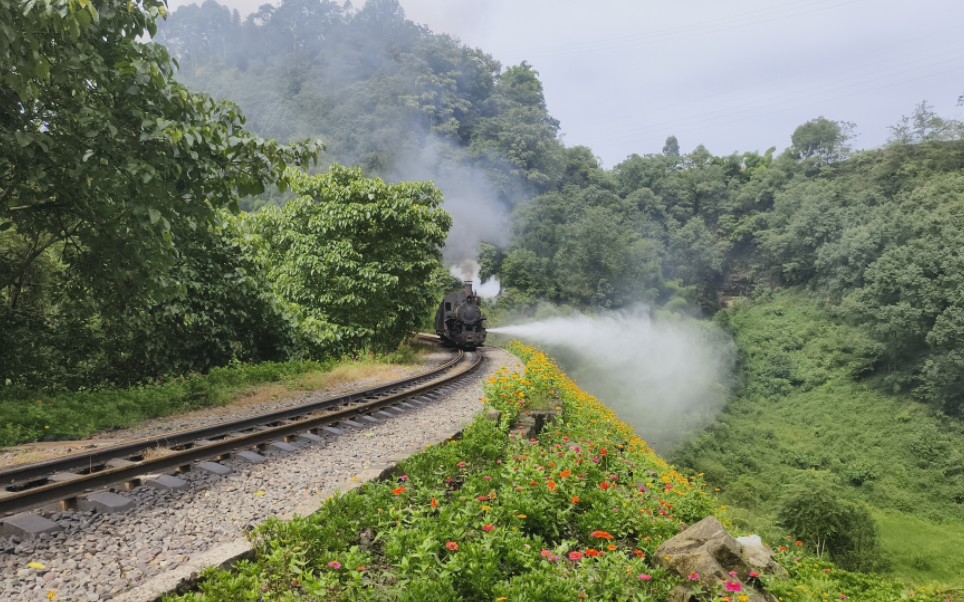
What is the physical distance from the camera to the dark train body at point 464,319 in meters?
21.6

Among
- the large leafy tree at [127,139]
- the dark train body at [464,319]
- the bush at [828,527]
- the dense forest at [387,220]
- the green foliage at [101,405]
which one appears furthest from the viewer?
the dark train body at [464,319]

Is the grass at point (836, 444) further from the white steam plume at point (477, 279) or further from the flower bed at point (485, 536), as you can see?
the white steam plume at point (477, 279)

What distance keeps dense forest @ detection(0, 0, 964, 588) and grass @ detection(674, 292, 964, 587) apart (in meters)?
0.29

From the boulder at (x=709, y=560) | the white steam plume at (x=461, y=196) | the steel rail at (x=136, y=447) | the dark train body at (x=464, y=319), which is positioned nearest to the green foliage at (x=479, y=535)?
the boulder at (x=709, y=560)

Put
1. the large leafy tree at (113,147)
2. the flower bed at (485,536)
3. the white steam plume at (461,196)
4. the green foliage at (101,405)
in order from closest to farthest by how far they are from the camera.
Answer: the flower bed at (485,536), the large leafy tree at (113,147), the green foliage at (101,405), the white steam plume at (461,196)

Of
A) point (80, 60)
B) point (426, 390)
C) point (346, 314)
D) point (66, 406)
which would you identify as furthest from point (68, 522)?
point (346, 314)

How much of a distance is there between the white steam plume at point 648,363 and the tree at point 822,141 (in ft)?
92.1

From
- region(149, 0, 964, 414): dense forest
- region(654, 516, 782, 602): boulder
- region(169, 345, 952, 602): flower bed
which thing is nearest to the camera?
region(169, 345, 952, 602): flower bed

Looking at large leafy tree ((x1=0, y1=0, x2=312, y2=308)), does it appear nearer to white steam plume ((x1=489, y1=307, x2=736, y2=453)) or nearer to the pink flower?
the pink flower

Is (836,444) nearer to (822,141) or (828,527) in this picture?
(828,527)

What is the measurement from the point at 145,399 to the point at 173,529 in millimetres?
5704

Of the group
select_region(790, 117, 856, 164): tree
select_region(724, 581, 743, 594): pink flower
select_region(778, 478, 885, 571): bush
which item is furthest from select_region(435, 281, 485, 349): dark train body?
select_region(790, 117, 856, 164): tree

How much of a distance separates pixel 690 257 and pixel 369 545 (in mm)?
57943

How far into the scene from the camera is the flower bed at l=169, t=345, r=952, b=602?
300 centimetres
